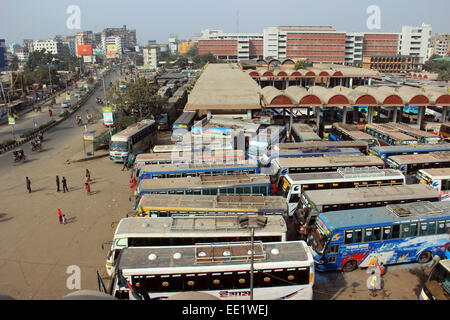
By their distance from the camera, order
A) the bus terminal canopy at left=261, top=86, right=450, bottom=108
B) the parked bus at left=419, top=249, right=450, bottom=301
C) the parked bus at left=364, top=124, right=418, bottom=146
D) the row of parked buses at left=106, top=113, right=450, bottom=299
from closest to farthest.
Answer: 1. the parked bus at left=419, top=249, right=450, bottom=301
2. the row of parked buses at left=106, top=113, right=450, bottom=299
3. the parked bus at left=364, top=124, right=418, bottom=146
4. the bus terminal canopy at left=261, top=86, right=450, bottom=108

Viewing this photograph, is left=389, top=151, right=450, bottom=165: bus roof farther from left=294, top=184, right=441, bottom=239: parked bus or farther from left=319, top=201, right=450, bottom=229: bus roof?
left=319, top=201, right=450, bottom=229: bus roof

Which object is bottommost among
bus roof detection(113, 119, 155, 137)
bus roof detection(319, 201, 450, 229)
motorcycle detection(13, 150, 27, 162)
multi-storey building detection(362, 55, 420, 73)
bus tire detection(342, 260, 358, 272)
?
bus tire detection(342, 260, 358, 272)

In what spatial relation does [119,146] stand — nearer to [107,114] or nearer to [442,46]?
[107,114]

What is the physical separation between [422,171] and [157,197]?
41.2 feet

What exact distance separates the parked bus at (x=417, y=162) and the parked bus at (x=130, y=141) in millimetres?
16898

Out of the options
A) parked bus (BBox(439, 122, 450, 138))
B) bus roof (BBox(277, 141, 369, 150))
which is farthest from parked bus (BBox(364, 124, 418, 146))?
parked bus (BBox(439, 122, 450, 138))

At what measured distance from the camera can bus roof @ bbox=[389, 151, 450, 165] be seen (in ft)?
57.7

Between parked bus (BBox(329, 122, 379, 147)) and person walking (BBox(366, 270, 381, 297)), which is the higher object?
parked bus (BBox(329, 122, 379, 147))

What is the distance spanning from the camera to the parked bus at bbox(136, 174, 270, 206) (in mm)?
14469

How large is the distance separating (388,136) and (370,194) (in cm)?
1180

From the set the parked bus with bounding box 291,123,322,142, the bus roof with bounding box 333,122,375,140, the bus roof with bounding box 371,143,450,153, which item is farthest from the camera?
the parked bus with bounding box 291,123,322,142

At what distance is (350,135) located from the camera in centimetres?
2425
